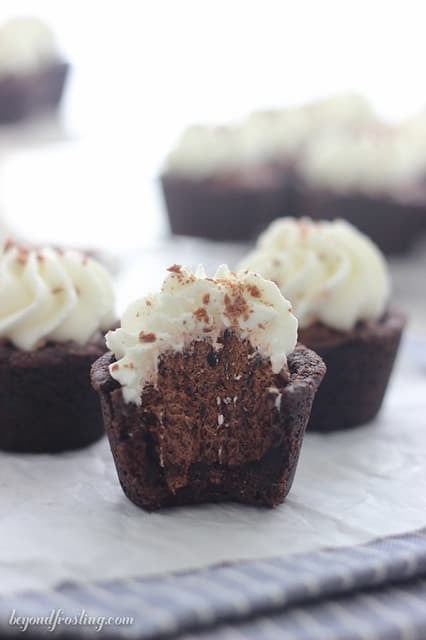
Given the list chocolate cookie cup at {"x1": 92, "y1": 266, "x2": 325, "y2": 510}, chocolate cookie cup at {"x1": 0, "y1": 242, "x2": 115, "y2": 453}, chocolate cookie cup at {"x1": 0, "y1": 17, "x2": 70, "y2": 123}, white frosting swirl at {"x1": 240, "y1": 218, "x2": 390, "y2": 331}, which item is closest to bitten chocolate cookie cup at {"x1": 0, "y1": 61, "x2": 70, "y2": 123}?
chocolate cookie cup at {"x1": 0, "y1": 17, "x2": 70, "y2": 123}

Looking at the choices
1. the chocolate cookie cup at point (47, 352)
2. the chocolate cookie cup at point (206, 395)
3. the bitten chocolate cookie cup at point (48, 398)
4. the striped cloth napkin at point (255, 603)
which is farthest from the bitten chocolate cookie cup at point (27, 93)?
the striped cloth napkin at point (255, 603)

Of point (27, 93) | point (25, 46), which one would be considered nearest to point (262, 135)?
point (27, 93)

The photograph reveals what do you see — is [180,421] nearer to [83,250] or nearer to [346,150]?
[83,250]

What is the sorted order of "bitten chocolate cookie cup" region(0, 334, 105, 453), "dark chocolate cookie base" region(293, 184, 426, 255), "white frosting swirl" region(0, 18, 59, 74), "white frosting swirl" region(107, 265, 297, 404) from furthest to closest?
"white frosting swirl" region(0, 18, 59, 74)
"dark chocolate cookie base" region(293, 184, 426, 255)
"bitten chocolate cookie cup" region(0, 334, 105, 453)
"white frosting swirl" region(107, 265, 297, 404)

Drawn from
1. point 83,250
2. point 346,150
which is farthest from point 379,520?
point 346,150

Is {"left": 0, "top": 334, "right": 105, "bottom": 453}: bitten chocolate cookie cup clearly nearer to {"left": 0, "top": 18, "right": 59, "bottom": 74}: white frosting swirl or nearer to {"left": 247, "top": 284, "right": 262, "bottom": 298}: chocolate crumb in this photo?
{"left": 247, "top": 284, "right": 262, "bottom": 298}: chocolate crumb

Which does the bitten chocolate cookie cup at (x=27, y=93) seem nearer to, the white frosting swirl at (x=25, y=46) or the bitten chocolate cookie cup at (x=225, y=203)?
the white frosting swirl at (x=25, y=46)

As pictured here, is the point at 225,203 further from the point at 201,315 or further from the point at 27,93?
the point at 201,315
